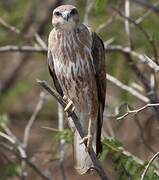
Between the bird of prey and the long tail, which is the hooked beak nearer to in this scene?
the bird of prey

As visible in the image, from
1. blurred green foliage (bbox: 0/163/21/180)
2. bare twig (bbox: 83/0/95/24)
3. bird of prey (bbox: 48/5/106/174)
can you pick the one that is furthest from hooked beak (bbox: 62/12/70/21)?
blurred green foliage (bbox: 0/163/21/180)

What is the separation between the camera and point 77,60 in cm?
528

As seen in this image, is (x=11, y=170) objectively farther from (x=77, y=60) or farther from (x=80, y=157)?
(x=77, y=60)

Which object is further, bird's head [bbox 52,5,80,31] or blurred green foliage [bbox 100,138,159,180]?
bird's head [bbox 52,5,80,31]

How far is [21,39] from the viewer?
23.1 feet

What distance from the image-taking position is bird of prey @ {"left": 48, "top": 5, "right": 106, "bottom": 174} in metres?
5.26

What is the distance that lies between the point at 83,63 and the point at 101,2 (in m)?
0.87

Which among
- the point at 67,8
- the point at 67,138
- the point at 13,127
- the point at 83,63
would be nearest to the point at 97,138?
the point at 67,138

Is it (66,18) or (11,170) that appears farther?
(11,170)

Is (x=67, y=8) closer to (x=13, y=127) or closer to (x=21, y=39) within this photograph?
(x=21, y=39)

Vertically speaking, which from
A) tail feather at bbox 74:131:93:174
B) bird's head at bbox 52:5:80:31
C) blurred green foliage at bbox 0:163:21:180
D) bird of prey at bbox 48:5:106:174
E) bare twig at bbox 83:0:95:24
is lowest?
blurred green foliage at bbox 0:163:21:180

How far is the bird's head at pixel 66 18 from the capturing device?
5.21 m

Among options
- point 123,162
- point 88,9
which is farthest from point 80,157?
point 88,9

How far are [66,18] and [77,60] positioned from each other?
0.31m
